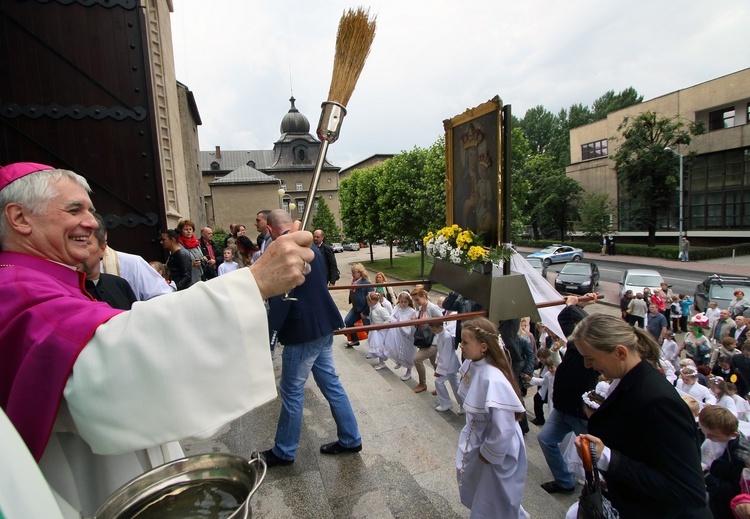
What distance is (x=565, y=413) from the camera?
3854 millimetres

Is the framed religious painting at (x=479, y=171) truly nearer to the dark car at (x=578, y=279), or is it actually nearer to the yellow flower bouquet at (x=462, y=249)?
the yellow flower bouquet at (x=462, y=249)

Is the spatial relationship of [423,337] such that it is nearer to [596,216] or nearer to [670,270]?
[670,270]

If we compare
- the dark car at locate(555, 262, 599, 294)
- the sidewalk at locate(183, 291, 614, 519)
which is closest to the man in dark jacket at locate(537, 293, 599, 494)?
the sidewalk at locate(183, 291, 614, 519)

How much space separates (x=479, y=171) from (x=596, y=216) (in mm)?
41376

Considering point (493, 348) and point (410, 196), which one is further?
point (410, 196)

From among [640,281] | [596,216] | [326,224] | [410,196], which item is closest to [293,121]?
[326,224]

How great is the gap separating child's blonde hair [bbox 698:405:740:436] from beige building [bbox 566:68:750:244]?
40.8 m

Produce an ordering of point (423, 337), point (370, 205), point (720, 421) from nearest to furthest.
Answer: point (720, 421)
point (423, 337)
point (370, 205)

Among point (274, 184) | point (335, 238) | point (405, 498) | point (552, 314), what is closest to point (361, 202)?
point (274, 184)

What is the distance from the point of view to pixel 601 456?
2221mm

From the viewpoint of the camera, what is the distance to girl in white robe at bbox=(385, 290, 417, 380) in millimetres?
6996

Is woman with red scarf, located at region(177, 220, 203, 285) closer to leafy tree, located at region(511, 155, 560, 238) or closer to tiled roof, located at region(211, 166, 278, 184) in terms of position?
tiled roof, located at region(211, 166, 278, 184)

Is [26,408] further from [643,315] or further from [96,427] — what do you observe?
[643,315]

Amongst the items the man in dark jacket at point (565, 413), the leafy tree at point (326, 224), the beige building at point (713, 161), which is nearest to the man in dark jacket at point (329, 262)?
the man in dark jacket at point (565, 413)
